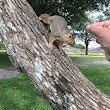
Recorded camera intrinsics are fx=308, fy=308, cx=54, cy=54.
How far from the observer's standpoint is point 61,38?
3064 millimetres

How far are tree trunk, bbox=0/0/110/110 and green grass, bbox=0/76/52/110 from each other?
314cm

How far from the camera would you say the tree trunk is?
2725 mm

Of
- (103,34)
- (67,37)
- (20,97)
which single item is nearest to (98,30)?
(103,34)

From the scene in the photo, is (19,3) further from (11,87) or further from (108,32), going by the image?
(11,87)

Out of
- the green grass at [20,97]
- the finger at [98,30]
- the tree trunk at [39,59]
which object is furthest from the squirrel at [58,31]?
the green grass at [20,97]

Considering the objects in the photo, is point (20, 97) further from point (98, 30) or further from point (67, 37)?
point (98, 30)

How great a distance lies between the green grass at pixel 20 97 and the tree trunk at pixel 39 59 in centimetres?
314

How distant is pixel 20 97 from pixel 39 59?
404 cm

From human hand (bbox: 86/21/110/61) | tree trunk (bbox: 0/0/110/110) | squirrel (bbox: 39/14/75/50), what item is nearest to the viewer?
human hand (bbox: 86/21/110/61)

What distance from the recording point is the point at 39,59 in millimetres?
2725

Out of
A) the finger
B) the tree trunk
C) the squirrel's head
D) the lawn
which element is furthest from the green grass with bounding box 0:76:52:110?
the finger

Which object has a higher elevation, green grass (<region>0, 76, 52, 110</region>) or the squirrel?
the squirrel

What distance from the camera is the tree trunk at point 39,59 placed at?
107 inches

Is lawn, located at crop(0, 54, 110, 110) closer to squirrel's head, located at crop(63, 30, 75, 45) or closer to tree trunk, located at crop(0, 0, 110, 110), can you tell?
squirrel's head, located at crop(63, 30, 75, 45)
